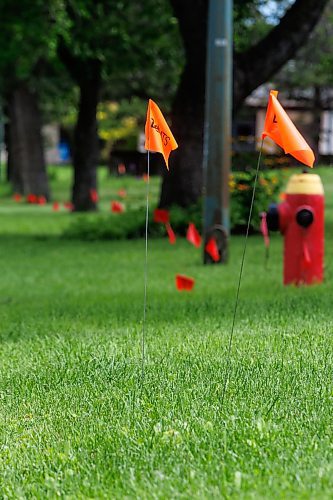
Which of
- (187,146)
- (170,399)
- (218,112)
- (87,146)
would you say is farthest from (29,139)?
(170,399)

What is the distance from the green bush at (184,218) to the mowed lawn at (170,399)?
8.91 m

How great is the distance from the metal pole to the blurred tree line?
211 inches

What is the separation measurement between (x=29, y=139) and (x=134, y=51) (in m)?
12.9

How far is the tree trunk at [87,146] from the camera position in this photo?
28.1 metres

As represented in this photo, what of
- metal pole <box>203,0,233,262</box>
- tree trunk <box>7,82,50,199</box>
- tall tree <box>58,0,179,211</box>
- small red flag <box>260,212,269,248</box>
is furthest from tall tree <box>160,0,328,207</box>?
tree trunk <box>7,82,50,199</box>

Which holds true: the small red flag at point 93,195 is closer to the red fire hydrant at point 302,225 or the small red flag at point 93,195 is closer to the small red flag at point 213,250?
the small red flag at point 213,250

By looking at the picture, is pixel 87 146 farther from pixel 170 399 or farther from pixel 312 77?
pixel 170 399

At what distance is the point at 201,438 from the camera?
4.37 meters

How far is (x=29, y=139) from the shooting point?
38062mm

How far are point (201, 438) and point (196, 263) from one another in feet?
33.9

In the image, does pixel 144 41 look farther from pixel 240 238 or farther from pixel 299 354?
pixel 299 354

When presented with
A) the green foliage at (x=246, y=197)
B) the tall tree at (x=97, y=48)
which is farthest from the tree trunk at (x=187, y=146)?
the tall tree at (x=97, y=48)

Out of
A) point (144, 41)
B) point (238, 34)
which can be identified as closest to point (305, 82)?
point (144, 41)

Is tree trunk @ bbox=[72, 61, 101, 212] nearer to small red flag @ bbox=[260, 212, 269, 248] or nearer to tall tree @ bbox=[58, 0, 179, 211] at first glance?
tall tree @ bbox=[58, 0, 179, 211]
